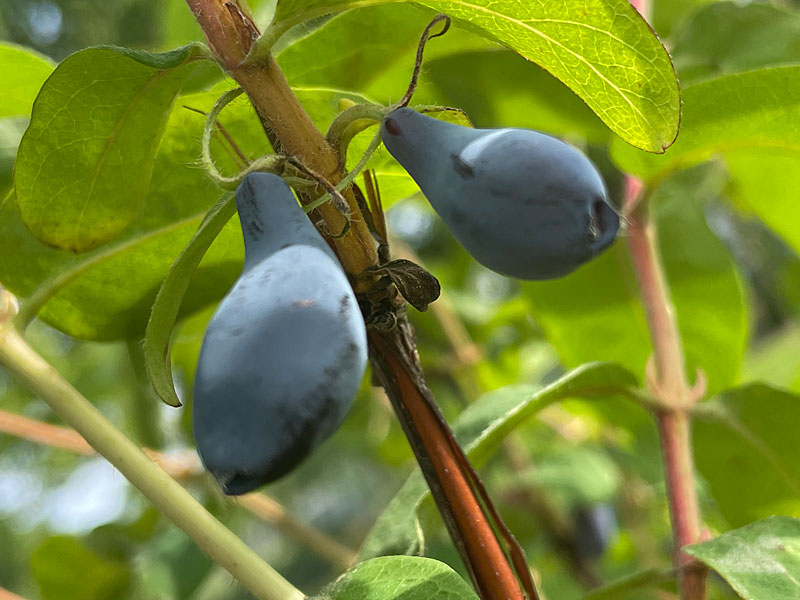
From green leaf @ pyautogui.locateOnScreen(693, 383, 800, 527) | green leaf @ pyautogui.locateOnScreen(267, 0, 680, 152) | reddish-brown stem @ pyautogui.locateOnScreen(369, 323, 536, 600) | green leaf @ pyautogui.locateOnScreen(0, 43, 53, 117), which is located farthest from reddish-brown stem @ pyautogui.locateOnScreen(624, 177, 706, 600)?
green leaf @ pyautogui.locateOnScreen(0, 43, 53, 117)

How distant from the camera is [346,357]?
28 cm

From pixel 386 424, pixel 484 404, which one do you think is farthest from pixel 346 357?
pixel 386 424

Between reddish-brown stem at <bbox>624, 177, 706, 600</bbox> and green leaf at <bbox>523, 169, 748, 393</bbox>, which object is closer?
reddish-brown stem at <bbox>624, 177, 706, 600</bbox>

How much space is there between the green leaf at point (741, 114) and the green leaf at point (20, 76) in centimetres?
42

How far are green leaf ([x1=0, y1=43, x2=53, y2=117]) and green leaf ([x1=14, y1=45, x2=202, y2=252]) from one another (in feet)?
0.46

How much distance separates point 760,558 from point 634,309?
41cm

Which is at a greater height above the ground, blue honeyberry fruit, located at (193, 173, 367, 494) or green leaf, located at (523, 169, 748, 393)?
blue honeyberry fruit, located at (193, 173, 367, 494)

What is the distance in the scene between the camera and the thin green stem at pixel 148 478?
0.43m

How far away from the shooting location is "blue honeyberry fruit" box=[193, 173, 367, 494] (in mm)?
266

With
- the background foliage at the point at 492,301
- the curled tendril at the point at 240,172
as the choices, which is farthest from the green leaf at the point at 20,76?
the curled tendril at the point at 240,172

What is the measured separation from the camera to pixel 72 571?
0.99 m

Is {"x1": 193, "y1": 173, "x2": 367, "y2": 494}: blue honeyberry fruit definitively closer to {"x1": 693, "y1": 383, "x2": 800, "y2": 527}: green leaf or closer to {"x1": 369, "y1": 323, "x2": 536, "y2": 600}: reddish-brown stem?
{"x1": 369, "y1": 323, "x2": 536, "y2": 600}: reddish-brown stem

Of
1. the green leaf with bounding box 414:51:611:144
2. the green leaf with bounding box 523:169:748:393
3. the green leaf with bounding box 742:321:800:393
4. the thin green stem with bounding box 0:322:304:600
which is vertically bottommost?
the green leaf with bounding box 742:321:800:393

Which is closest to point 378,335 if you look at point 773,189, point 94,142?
point 94,142
